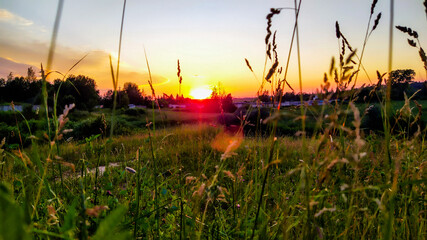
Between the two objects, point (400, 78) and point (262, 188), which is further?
point (400, 78)

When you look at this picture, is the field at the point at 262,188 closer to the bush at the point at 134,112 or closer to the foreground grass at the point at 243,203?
the foreground grass at the point at 243,203

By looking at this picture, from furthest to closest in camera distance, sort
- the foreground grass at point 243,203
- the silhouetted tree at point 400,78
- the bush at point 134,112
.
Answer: the bush at point 134,112, the silhouetted tree at point 400,78, the foreground grass at point 243,203

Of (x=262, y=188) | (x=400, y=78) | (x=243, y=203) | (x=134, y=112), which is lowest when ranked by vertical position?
(x=243, y=203)

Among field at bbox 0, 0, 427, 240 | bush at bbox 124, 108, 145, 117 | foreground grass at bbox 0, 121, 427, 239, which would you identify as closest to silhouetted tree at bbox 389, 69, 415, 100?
field at bbox 0, 0, 427, 240

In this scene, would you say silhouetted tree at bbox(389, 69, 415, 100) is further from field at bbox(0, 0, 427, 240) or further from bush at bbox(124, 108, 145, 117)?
bush at bbox(124, 108, 145, 117)

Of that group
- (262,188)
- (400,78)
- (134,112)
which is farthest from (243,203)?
(134,112)

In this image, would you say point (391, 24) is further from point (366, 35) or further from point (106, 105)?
point (106, 105)

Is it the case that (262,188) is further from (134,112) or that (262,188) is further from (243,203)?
(134,112)

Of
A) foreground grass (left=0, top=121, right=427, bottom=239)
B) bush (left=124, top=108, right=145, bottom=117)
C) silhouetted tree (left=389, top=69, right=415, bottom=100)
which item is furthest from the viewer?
bush (left=124, top=108, right=145, bottom=117)

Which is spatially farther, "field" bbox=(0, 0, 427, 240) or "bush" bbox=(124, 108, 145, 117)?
"bush" bbox=(124, 108, 145, 117)

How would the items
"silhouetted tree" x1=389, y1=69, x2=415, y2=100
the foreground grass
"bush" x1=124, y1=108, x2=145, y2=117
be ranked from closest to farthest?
the foreground grass, "silhouetted tree" x1=389, y1=69, x2=415, y2=100, "bush" x1=124, y1=108, x2=145, y2=117

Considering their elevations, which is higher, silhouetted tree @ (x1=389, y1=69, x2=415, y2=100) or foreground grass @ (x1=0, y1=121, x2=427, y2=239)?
silhouetted tree @ (x1=389, y1=69, x2=415, y2=100)

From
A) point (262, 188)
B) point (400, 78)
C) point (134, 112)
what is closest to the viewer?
point (262, 188)

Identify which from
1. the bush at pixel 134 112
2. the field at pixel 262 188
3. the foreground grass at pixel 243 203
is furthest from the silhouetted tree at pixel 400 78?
the bush at pixel 134 112
